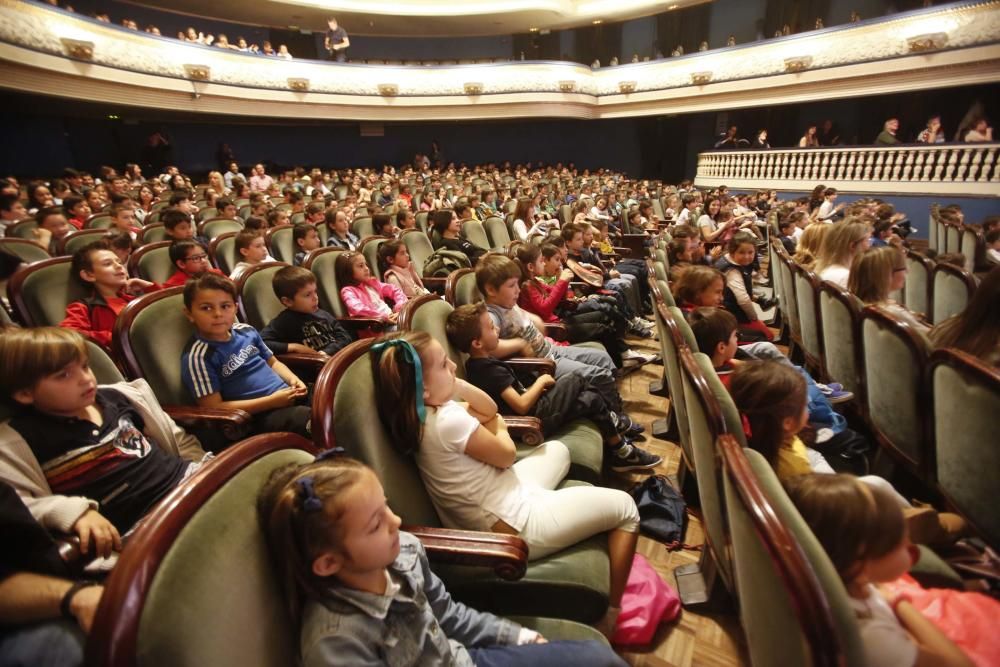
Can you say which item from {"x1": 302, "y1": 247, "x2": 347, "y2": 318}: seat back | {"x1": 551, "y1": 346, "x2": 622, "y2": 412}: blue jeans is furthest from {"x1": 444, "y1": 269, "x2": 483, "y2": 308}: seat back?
{"x1": 302, "y1": 247, "x2": 347, "y2": 318}: seat back

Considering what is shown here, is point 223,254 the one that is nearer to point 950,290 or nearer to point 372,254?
point 372,254

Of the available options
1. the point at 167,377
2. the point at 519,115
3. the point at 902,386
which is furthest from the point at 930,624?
the point at 519,115

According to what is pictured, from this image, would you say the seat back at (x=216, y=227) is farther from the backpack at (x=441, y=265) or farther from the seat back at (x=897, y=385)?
the seat back at (x=897, y=385)

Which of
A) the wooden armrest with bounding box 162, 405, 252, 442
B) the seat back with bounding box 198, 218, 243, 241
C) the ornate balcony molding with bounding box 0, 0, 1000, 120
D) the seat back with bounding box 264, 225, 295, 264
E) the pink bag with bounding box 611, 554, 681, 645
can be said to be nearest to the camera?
the pink bag with bounding box 611, 554, 681, 645

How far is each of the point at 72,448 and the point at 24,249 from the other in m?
2.29

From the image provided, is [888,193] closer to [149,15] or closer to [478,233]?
[478,233]

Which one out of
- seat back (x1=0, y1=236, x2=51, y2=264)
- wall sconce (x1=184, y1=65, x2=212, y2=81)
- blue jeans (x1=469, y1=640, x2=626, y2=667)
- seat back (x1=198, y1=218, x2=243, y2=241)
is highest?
wall sconce (x1=184, y1=65, x2=212, y2=81)

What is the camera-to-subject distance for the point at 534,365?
1.72m

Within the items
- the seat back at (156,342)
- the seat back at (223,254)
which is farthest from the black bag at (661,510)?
the seat back at (223,254)

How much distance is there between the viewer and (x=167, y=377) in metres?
1.40

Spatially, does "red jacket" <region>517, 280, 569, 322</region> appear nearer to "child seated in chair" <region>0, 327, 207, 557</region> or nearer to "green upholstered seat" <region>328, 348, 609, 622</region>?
"green upholstered seat" <region>328, 348, 609, 622</region>

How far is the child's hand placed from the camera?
0.80 metres

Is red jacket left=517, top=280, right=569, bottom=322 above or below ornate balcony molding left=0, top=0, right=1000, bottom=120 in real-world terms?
below

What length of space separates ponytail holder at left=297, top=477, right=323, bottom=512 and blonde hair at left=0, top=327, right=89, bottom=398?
0.67 m
